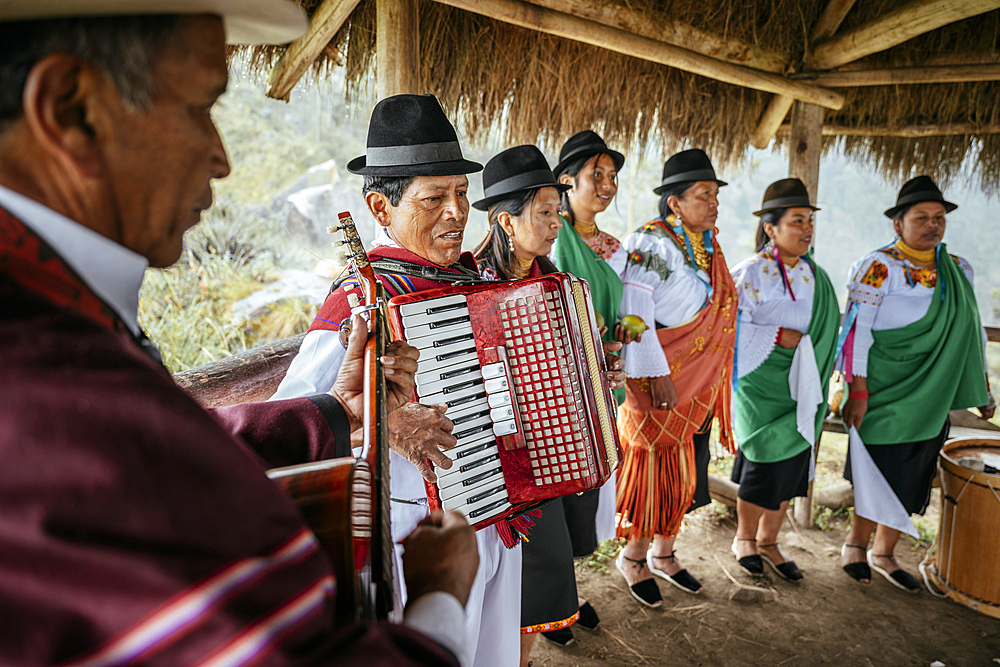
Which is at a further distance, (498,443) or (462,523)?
(498,443)

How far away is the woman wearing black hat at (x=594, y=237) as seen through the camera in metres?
2.89

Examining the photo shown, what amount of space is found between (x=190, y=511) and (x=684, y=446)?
3.10 meters

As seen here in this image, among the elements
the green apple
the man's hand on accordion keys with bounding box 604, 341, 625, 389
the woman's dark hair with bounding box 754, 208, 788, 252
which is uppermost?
the woman's dark hair with bounding box 754, 208, 788, 252

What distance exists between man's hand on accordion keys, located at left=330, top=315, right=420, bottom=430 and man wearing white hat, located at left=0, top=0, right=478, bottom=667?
0.58 metres

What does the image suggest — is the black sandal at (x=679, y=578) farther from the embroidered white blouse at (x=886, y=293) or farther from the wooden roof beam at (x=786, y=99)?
the wooden roof beam at (x=786, y=99)

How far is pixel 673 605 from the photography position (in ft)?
10.4

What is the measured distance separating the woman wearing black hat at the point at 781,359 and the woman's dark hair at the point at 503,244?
5.39 feet

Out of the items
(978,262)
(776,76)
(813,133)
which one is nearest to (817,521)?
(813,133)

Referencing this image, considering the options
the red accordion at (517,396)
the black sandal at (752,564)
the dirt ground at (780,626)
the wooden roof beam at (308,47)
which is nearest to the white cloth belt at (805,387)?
the black sandal at (752,564)

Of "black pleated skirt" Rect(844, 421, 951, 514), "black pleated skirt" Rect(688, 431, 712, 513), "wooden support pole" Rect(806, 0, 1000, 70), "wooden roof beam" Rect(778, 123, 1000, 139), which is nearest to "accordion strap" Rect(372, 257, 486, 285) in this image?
"black pleated skirt" Rect(688, 431, 712, 513)

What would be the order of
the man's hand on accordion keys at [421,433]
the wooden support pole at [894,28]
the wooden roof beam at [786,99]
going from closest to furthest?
the man's hand on accordion keys at [421,433]
the wooden support pole at [894,28]
the wooden roof beam at [786,99]

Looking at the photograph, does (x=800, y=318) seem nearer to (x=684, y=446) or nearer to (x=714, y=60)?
(x=684, y=446)

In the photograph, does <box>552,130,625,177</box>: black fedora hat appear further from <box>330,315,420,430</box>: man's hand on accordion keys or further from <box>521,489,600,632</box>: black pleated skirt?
<box>330,315,420,430</box>: man's hand on accordion keys

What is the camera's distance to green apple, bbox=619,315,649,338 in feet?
9.55
